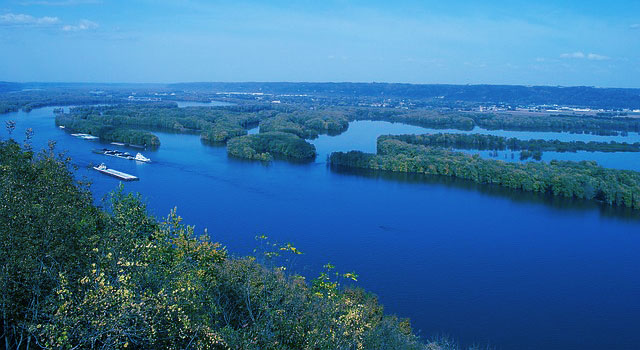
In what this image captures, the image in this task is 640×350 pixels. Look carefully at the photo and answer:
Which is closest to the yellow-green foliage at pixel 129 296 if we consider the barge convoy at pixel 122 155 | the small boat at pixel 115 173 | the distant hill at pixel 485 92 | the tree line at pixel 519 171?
the small boat at pixel 115 173

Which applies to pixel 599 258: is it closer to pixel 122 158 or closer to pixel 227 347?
pixel 227 347

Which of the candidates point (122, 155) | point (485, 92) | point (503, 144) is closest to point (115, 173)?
point (122, 155)

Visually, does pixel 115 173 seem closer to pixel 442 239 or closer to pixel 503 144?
pixel 442 239

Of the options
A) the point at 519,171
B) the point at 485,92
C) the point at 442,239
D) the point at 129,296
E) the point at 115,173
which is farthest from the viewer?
the point at 485,92

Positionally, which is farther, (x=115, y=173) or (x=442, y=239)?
(x=115, y=173)

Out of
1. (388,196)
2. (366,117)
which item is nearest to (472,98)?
(366,117)

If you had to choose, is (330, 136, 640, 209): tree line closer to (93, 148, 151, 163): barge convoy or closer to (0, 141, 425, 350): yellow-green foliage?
(93, 148, 151, 163): barge convoy

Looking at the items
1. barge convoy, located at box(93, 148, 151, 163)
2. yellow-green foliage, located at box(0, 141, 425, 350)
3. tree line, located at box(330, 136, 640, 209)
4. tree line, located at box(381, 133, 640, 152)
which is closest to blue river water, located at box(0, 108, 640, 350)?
barge convoy, located at box(93, 148, 151, 163)

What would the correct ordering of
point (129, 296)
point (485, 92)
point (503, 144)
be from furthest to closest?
point (485, 92)
point (503, 144)
point (129, 296)

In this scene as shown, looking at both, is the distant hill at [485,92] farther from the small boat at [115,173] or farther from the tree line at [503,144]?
the small boat at [115,173]
